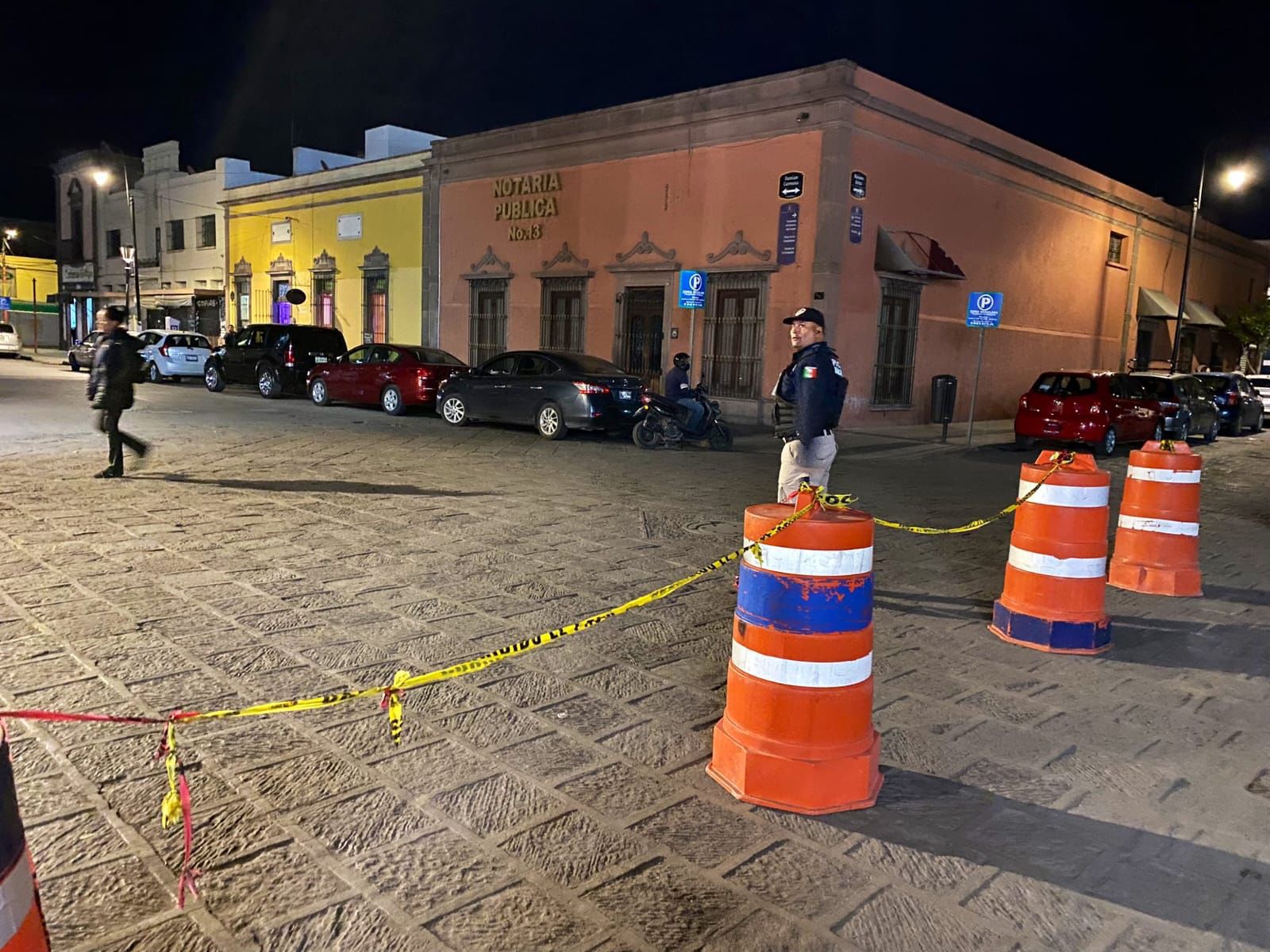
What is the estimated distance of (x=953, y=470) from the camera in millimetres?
13797

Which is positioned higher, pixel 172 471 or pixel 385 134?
pixel 385 134

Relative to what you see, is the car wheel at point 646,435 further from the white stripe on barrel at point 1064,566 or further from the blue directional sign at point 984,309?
the white stripe on barrel at point 1064,566

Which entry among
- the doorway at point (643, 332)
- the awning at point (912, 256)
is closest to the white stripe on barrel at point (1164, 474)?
the awning at point (912, 256)

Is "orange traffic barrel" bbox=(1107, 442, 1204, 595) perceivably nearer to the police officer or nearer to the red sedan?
the police officer

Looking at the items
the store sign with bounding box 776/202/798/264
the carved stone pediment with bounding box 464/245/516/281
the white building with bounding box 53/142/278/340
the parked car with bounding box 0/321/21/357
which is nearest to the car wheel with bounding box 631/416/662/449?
the store sign with bounding box 776/202/798/264

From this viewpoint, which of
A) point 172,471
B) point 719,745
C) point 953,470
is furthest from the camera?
point 953,470

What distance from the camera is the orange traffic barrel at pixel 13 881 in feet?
5.09

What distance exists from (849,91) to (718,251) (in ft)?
13.6

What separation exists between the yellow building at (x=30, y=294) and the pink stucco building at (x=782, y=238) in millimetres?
43335

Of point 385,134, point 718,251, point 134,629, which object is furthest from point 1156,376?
point 385,134

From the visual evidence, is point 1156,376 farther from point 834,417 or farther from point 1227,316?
point 1227,316

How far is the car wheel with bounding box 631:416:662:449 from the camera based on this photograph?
47.4 feet

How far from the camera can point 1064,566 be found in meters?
5.32

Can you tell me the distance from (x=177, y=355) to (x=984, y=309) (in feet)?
68.4
